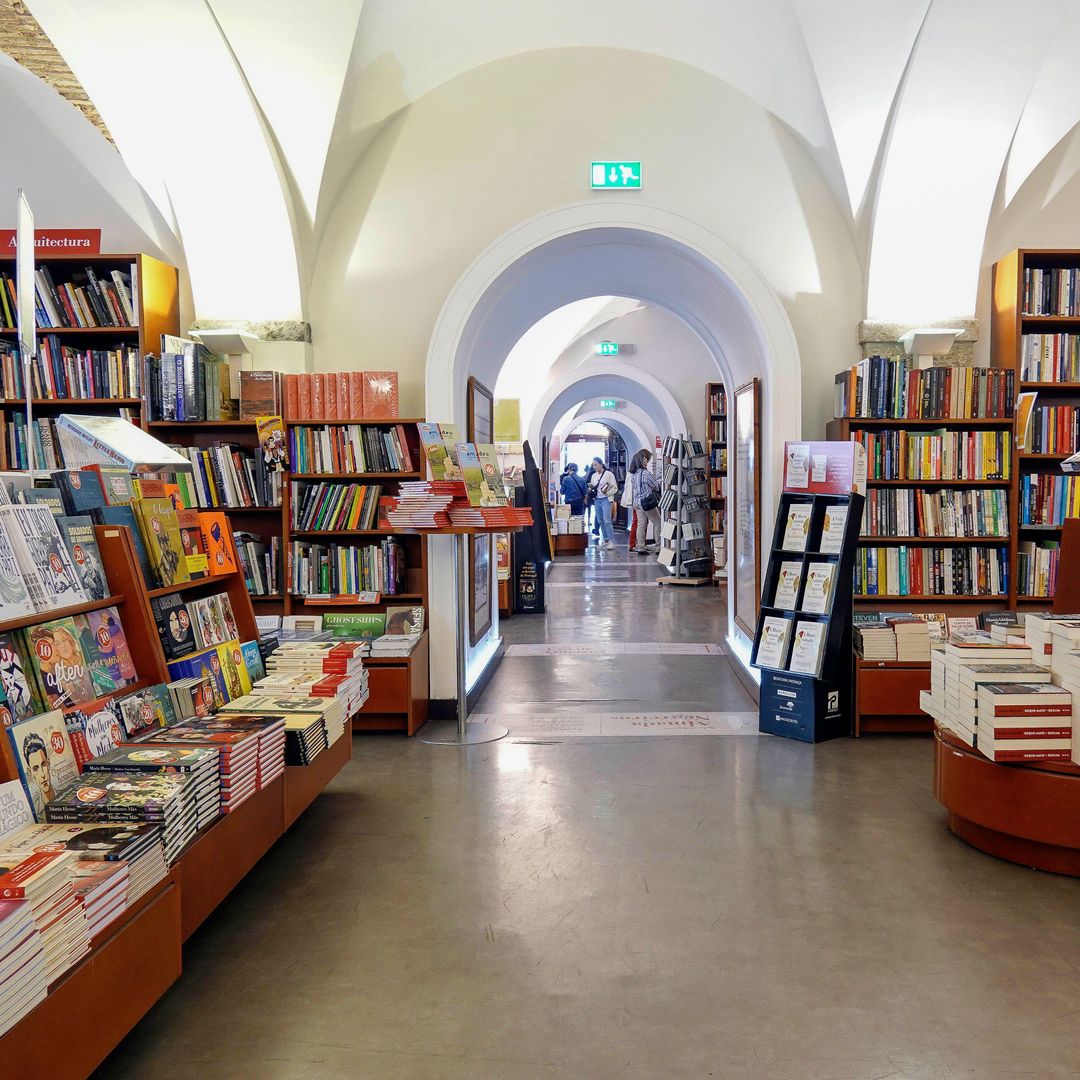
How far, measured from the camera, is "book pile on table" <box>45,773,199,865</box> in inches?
91.7

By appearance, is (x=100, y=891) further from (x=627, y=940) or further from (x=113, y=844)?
(x=627, y=940)

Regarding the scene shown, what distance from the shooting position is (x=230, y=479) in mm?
5566

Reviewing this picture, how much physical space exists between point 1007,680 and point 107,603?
327 centimetres

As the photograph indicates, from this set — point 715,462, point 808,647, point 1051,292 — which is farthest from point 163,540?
point 715,462

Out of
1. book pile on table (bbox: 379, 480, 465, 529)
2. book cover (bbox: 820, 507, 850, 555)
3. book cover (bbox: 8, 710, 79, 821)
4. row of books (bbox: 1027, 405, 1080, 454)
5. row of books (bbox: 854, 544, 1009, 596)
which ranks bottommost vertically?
book cover (bbox: 8, 710, 79, 821)

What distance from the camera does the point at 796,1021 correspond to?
2.41 meters

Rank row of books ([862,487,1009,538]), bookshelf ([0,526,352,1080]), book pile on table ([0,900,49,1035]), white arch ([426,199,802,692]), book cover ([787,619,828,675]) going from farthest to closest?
white arch ([426,199,802,692]) < row of books ([862,487,1009,538]) < book cover ([787,619,828,675]) < bookshelf ([0,526,352,1080]) < book pile on table ([0,900,49,1035])

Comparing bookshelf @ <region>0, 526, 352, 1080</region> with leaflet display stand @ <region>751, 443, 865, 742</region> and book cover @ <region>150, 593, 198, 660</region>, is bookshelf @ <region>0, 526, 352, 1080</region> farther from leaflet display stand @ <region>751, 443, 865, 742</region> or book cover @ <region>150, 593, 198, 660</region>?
leaflet display stand @ <region>751, 443, 865, 742</region>

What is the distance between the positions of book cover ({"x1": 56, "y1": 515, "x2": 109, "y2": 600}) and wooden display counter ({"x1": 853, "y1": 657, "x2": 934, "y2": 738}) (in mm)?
4013

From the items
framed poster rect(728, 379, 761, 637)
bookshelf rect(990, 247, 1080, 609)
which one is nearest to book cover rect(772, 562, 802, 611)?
framed poster rect(728, 379, 761, 637)

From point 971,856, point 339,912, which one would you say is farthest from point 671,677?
point 339,912

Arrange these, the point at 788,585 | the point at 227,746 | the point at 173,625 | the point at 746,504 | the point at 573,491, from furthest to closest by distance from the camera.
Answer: the point at 573,491 → the point at 746,504 → the point at 788,585 → the point at 173,625 → the point at 227,746

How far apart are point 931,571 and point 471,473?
297 centimetres

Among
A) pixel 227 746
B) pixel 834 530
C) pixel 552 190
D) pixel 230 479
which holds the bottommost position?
pixel 227 746
